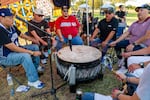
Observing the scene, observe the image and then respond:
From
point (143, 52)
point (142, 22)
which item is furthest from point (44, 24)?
point (143, 52)

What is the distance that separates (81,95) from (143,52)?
55.7 inches

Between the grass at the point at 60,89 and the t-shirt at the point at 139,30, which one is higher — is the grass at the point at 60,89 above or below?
below

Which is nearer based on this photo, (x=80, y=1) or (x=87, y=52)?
(x=87, y=52)

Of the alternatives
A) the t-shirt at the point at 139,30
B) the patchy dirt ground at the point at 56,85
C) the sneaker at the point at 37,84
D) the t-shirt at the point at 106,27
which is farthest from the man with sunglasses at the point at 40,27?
the t-shirt at the point at 139,30

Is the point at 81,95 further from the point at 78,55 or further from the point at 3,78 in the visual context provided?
the point at 3,78

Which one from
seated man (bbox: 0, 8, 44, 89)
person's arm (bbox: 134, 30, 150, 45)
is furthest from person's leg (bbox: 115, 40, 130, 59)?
seated man (bbox: 0, 8, 44, 89)

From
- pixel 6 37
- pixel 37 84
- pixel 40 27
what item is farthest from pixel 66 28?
pixel 6 37

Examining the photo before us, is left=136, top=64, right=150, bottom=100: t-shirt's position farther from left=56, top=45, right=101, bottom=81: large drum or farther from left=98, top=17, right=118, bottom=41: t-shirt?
left=98, top=17, right=118, bottom=41: t-shirt

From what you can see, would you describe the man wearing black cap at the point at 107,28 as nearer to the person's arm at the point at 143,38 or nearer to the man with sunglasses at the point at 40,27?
the person's arm at the point at 143,38

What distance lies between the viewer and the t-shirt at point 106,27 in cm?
426

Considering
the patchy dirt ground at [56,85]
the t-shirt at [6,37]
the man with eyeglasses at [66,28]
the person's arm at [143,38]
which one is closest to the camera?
the t-shirt at [6,37]

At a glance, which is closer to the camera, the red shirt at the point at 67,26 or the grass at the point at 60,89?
the grass at the point at 60,89

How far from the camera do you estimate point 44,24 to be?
4520 mm

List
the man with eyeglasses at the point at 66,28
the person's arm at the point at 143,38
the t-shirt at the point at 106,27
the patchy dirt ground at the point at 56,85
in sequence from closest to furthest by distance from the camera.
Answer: the patchy dirt ground at the point at 56,85, the person's arm at the point at 143,38, the t-shirt at the point at 106,27, the man with eyeglasses at the point at 66,28
